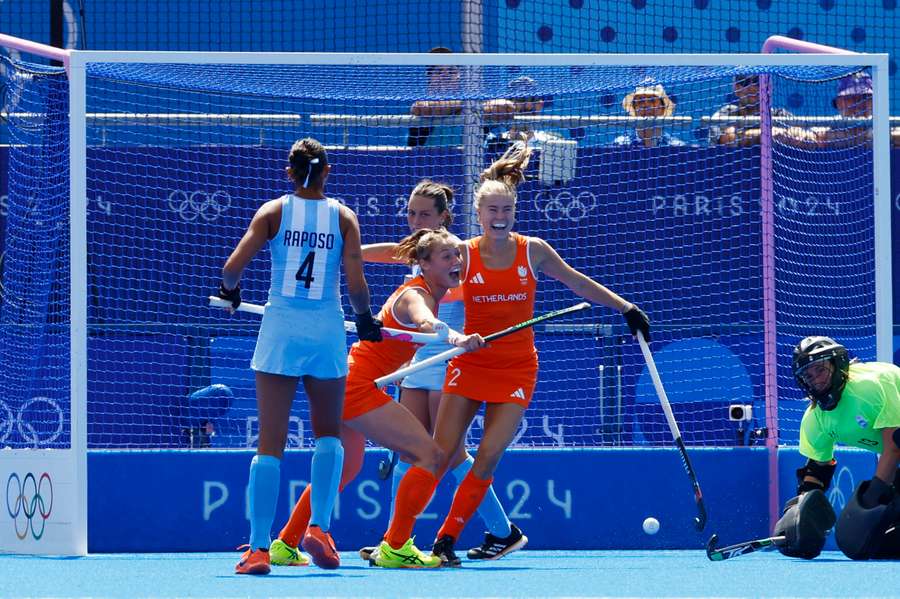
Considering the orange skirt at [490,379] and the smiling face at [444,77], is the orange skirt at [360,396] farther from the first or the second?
the smiling face at [444,77]

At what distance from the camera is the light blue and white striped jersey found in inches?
238

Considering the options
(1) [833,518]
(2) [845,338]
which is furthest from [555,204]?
(1) [833,518]

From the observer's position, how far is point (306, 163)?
6.09 meters

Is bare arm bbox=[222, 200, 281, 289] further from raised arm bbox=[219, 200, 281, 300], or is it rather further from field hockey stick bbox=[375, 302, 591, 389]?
field hockey stick bbox=[375, 302, 591, 389]

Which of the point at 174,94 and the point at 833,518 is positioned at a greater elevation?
the point at 174,94

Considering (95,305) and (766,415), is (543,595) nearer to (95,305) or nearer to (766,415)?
(766,415)

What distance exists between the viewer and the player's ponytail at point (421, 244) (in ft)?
21.5

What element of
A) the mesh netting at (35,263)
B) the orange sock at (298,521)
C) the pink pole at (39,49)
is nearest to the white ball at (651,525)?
the orange sock at (298,521)

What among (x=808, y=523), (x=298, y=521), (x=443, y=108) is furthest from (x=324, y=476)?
(x=443, y=108)

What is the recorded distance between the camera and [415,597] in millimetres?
5047

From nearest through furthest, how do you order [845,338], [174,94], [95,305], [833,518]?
[833,518], [845,338], [95,305], [174,94]

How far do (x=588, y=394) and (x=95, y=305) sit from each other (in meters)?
3.10

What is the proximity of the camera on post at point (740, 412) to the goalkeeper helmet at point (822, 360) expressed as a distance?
1.93 metres

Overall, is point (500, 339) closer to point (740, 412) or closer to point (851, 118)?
point (740, 412)
